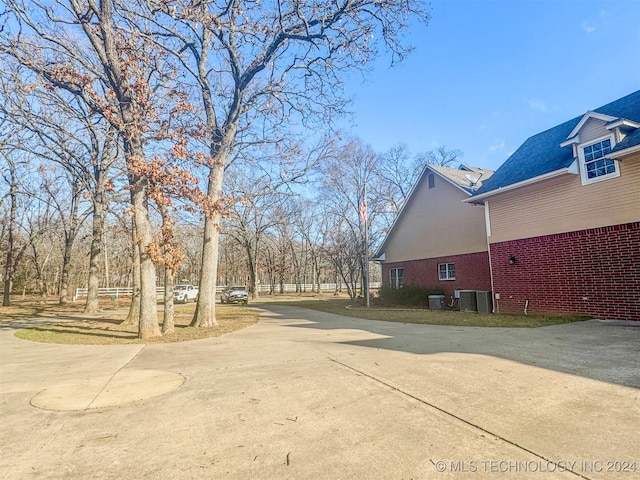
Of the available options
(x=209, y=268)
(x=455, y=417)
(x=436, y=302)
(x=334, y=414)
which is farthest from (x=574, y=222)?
(x=209, y=268)

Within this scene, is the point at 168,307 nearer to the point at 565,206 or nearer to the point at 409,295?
the point at 409,295

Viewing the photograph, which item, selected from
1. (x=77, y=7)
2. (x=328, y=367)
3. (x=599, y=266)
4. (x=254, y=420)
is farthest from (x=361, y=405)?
(x=77, y=7)

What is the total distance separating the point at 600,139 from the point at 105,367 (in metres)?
14.4

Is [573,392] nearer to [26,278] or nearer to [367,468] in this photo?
[367,468]

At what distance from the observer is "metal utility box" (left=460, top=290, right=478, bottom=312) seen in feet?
49.8

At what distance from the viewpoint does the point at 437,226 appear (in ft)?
62.2

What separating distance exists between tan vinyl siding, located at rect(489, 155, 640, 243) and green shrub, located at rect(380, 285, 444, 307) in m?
4.97

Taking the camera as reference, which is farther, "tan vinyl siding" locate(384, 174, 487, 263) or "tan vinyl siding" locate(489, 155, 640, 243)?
"tan vinyl siding" locate(384, 174, 487, 263)

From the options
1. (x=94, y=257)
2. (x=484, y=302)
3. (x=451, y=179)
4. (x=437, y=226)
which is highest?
(x=451, y=179)

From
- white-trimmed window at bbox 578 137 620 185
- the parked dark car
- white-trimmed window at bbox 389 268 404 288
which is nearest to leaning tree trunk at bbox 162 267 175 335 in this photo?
white-trimmed window at bbox 578 137 620 185

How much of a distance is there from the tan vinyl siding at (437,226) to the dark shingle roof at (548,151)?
2.22 metres

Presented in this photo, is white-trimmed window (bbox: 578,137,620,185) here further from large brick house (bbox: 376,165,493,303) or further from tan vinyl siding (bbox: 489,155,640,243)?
large brick house (bbox: 376,165,493,303)

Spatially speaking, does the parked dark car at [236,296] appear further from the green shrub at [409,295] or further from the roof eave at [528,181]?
the roof eave at [528,181]

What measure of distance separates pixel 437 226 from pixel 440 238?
737 mm
